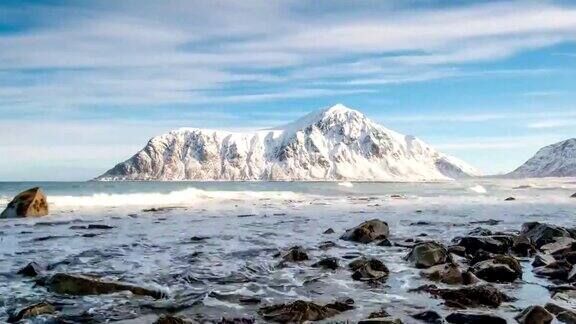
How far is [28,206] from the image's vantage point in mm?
34625

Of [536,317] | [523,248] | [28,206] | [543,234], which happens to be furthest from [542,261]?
[28,206]

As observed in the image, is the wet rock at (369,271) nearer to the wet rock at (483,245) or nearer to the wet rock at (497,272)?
the wet rock at (497,272)

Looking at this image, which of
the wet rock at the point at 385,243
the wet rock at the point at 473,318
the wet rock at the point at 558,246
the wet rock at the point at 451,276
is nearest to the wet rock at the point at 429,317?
the wet rock at the point at 473,318

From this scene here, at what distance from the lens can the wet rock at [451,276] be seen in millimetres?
12820

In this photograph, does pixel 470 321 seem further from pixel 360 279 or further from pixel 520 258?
pixel 520 258

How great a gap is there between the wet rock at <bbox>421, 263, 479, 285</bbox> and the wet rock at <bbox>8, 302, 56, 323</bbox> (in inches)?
343

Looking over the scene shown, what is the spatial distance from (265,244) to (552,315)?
12314mm

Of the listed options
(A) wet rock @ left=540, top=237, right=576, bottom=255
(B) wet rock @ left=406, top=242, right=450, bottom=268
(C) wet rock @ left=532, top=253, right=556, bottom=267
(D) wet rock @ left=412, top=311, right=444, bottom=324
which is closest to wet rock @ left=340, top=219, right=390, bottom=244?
(B) wet rock @ left=406, top=242, right=450, bottom=268

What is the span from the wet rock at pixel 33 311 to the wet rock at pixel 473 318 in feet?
24.0

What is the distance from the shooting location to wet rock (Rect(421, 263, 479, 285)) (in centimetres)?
1282

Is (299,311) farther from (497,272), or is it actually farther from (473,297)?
(497,272)

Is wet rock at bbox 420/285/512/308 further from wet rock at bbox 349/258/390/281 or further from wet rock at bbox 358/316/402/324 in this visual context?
wet rock at bbox 349/258/390/281

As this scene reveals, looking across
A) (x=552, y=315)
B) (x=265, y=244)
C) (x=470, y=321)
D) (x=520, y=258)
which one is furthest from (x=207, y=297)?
(x=520, y=258)

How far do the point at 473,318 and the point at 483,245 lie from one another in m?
8.92
